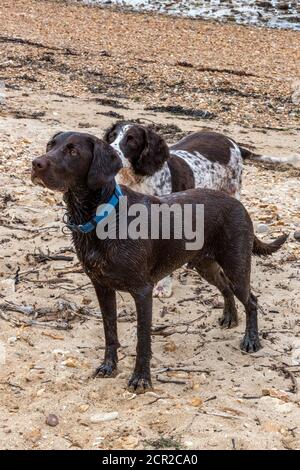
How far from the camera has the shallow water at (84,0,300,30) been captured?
2878cm

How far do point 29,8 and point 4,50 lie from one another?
9.04 metres

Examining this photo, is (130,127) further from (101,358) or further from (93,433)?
(93,433)

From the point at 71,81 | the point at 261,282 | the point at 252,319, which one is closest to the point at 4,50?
the point at 71,81

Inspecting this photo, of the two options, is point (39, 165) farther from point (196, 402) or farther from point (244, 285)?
point (244, 285)

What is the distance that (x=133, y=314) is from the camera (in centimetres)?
601

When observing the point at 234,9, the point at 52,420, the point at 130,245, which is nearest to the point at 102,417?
the point at 52,420

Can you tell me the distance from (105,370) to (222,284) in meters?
1.28

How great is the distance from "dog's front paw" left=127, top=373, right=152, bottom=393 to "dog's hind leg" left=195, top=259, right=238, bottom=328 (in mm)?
1154

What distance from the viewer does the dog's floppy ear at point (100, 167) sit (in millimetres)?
4410

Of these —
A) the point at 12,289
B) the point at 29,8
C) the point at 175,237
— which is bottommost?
the point at 29,8

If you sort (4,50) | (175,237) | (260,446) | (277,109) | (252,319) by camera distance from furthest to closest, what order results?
(4,50) → (277,109) → (252,319) → (175,237) → (260,446)

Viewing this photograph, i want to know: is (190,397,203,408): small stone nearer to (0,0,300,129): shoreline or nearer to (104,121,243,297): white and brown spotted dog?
(104,121,243,297): white and brown spotted dog

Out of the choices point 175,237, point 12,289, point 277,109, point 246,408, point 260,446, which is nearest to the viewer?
point 260,446

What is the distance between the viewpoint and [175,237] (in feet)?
16.4
